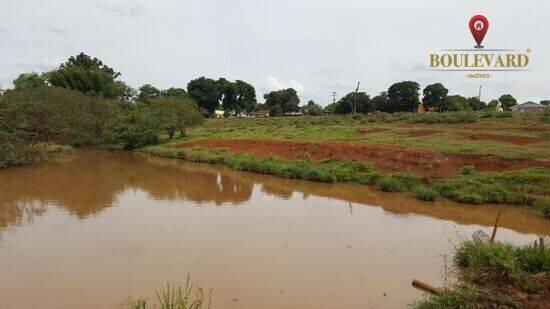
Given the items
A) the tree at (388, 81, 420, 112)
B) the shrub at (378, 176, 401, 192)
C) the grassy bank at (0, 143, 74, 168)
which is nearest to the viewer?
the shrub at (378, 176, 401, 192)

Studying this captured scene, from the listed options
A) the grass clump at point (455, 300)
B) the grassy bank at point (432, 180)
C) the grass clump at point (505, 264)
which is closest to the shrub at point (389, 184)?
the grassy bank at point (432, 180)

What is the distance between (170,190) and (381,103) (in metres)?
46.1

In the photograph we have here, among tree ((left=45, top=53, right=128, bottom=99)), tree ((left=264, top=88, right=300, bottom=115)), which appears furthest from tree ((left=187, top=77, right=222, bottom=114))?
tree ((left=45, top=53, right=128, bottom=99))

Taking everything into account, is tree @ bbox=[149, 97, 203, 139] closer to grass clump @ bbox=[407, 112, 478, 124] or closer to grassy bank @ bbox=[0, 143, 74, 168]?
grassy bank @ bbox=[0, 143, 74, 168]

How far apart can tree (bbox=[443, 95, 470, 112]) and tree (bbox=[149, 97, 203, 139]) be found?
118ft

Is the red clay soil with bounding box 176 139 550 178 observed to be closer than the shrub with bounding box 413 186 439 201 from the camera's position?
No

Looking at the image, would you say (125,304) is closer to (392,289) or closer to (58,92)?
(392,289)

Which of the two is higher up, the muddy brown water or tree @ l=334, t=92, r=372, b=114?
tree @ l=334, t=92, r=372, b=114

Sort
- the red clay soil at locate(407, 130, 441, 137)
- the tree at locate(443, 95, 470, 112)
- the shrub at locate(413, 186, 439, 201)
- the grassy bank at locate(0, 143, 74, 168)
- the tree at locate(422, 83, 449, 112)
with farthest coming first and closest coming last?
1. the tree at locate(422, 83, 449, 112)
2. the tree at locate(443, 95, 470, 112)
3. the red clay soil at locate(407, 130, 441, 137)
4. the grassy bank at locate(0, 143, 74, 168)
5. the shrub at locate(413, 186, 439, 201)

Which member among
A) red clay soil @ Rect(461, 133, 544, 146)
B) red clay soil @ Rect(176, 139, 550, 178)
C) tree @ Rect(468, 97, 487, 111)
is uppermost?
tree @ Rect(468, 97, 487, 111)

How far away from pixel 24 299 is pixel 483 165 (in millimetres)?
15713

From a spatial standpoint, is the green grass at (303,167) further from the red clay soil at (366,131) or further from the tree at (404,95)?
the tree at (404,95)

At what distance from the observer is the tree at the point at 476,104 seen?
64125 millimetres

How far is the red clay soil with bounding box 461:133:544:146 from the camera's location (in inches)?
826
